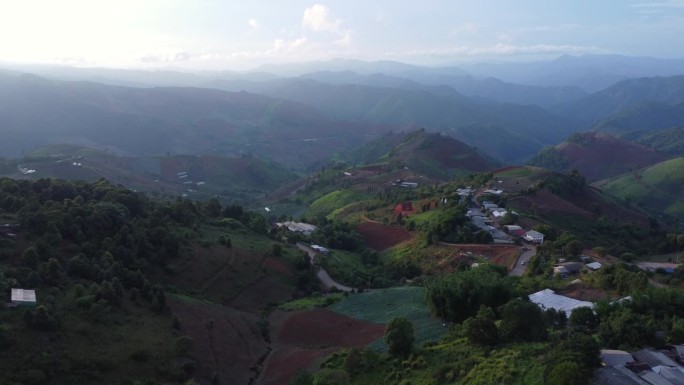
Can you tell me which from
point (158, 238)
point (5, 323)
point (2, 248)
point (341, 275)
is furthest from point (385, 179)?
point (5, 323)

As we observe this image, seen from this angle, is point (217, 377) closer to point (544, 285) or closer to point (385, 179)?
point (544, 285)

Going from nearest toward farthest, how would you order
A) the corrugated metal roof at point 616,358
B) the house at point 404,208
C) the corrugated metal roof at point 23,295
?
the corrugated metal roof at point 616,358 < the corrugated metal roof at point 23,295 < the house at point 404,208

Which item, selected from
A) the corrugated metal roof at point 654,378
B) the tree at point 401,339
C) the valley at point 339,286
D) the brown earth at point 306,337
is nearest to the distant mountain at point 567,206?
the valley at point 339,286

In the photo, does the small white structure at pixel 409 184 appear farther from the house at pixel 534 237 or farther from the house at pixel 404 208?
the house at pixel 534 237

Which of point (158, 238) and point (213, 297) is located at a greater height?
point (158, 238)

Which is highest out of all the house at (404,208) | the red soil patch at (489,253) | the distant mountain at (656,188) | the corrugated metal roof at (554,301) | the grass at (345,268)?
the corrugated metal roof at (554,301)

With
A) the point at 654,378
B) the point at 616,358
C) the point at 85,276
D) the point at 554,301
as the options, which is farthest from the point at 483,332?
the point at 85,276
